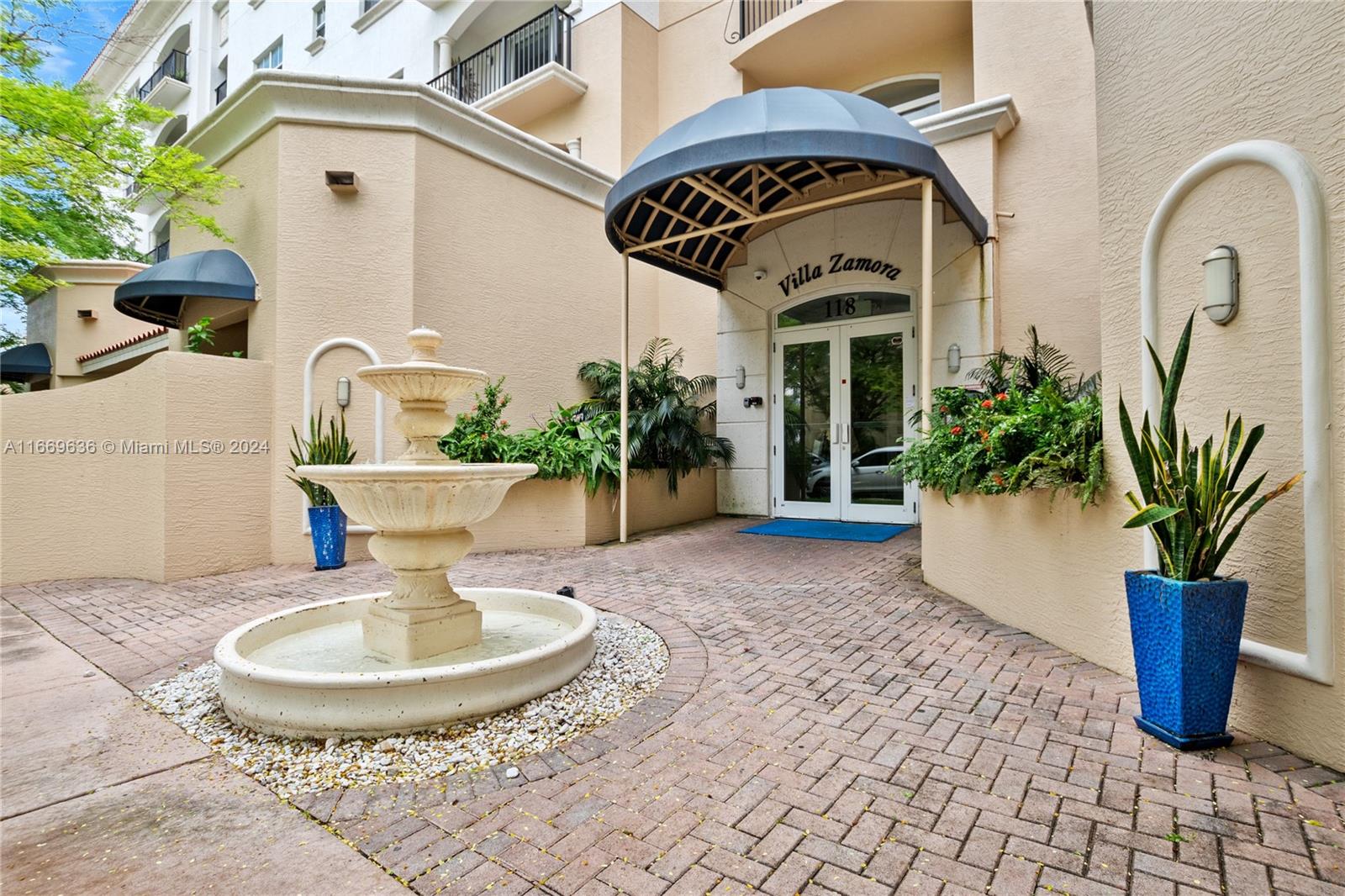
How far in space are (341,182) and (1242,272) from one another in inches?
304

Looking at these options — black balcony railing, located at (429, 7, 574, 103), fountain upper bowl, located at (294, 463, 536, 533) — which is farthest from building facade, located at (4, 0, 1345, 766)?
fountain upper bowl, located at (294, 463, 536, 533)

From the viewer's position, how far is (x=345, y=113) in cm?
716

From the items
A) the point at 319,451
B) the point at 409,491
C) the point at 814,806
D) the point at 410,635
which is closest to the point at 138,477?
the point at 319,451

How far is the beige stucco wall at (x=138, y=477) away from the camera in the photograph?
625 centimetres

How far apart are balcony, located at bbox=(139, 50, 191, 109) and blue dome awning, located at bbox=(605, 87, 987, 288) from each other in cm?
1997

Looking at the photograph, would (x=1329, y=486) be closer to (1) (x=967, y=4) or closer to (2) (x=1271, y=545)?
(2) (x=1271, y=545)

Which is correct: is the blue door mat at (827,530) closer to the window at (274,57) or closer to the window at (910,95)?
the window at (910,95)

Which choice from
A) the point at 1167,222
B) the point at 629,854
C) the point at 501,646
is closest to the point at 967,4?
the point at 1167,222

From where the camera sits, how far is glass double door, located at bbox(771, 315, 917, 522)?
8.23 metres

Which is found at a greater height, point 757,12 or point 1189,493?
point 757,12

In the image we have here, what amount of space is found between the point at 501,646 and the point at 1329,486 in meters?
Result: 3.83

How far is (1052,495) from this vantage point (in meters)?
3.78

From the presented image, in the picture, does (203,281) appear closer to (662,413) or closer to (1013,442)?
(662,413)

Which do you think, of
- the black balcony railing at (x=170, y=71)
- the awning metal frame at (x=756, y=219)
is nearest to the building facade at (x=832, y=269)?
the awning metal frame at (x=756, y=219)
